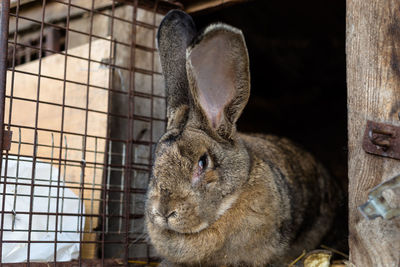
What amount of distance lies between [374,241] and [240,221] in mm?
795

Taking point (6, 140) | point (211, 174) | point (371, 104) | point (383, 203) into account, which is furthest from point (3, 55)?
point (383, 203)

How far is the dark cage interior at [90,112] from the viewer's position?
304cm

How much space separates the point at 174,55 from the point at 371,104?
1359 mm

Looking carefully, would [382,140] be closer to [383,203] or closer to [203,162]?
[383,203]

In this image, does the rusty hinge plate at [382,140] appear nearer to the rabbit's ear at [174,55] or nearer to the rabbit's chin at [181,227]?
the rabbit's chin at [181,227]

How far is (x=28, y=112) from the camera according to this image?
13.1 feet

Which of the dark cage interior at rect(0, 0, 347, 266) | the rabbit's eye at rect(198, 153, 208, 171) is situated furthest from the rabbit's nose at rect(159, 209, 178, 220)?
the dark cage interior at rect(0, 0, 347, 266)

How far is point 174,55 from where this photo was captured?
10.8ft

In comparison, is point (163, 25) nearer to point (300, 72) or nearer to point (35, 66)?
point (35, 66)

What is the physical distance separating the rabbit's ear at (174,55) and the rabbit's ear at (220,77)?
0.33 meters

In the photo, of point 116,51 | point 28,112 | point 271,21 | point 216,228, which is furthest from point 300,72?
point 216,228

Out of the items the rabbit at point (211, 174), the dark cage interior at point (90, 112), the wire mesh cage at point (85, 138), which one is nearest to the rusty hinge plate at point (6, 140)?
the dark cage interior at point (90, 112)

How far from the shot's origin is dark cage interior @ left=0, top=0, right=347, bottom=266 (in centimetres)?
304

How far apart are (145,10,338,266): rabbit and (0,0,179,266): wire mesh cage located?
0.43 metres
